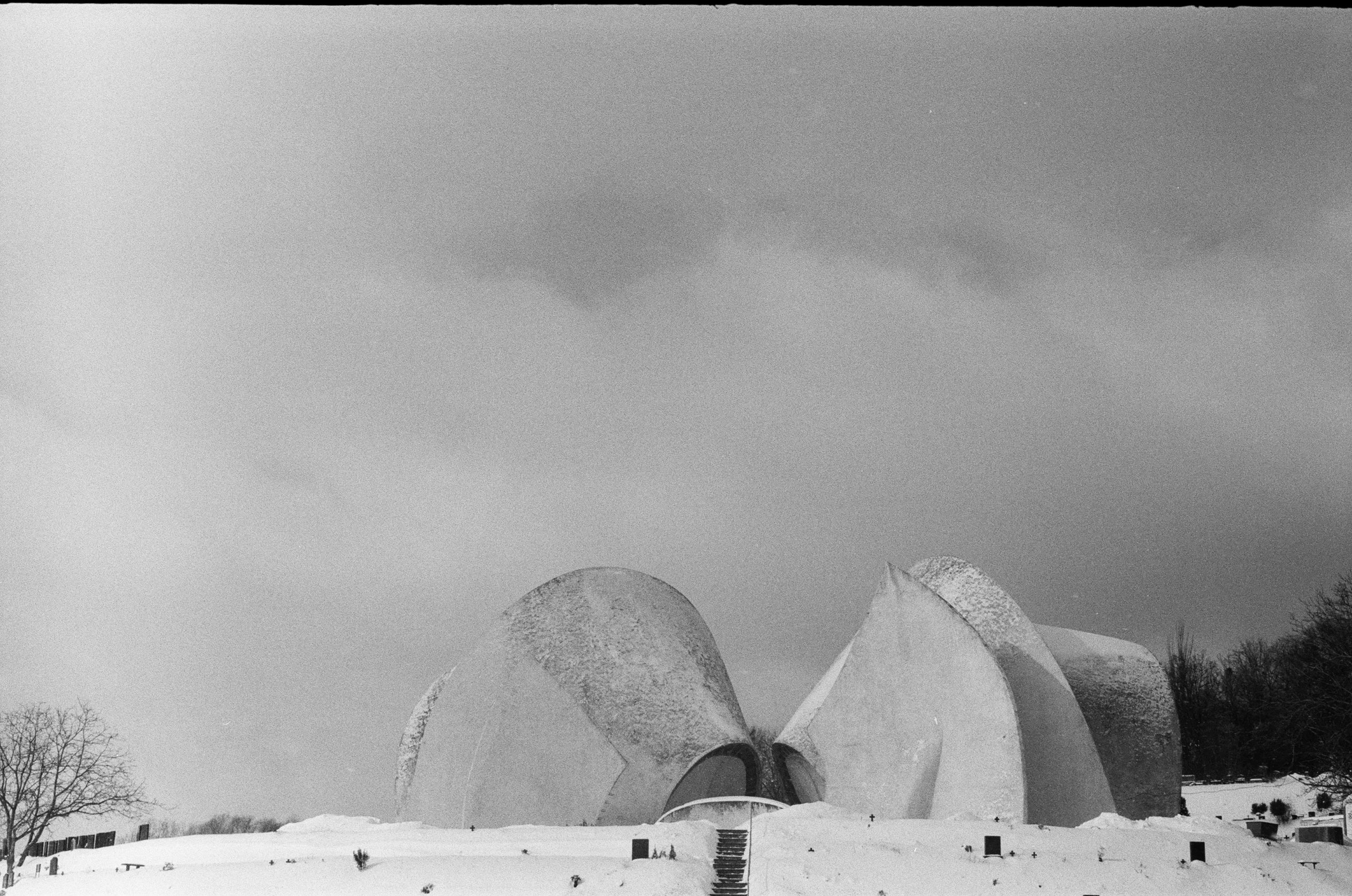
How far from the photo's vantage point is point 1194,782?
4403cm

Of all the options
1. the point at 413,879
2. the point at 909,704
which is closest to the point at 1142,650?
the point at 909,704

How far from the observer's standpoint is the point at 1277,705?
101 ft

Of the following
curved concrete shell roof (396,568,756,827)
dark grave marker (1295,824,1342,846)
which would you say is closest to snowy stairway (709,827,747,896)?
curved concrete shell roof (396,568,756,827)

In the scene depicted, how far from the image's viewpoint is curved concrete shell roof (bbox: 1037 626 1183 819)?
83.3 feet

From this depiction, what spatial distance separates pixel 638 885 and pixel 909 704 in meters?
8.88

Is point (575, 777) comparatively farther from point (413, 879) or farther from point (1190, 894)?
point (1190, 894)

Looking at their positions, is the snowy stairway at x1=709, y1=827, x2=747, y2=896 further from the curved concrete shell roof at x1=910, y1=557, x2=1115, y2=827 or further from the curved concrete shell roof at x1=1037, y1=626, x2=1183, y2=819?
the curved concrete shell roof at x1=1037, y1=626, x2=1183, y2=819

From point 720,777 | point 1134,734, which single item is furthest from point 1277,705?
point 720,777

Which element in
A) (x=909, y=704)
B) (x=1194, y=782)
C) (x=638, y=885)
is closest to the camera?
(x=638, y=885)

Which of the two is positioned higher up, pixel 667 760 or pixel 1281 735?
pixel 1281 735

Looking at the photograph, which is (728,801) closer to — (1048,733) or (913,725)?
(913,725)

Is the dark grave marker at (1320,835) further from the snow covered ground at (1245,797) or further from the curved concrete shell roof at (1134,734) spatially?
the snow covered ground at (1245,797)

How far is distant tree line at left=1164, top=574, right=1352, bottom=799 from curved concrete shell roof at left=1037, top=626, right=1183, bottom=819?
3.45m

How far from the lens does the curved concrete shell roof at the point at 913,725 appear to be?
21875 mm
